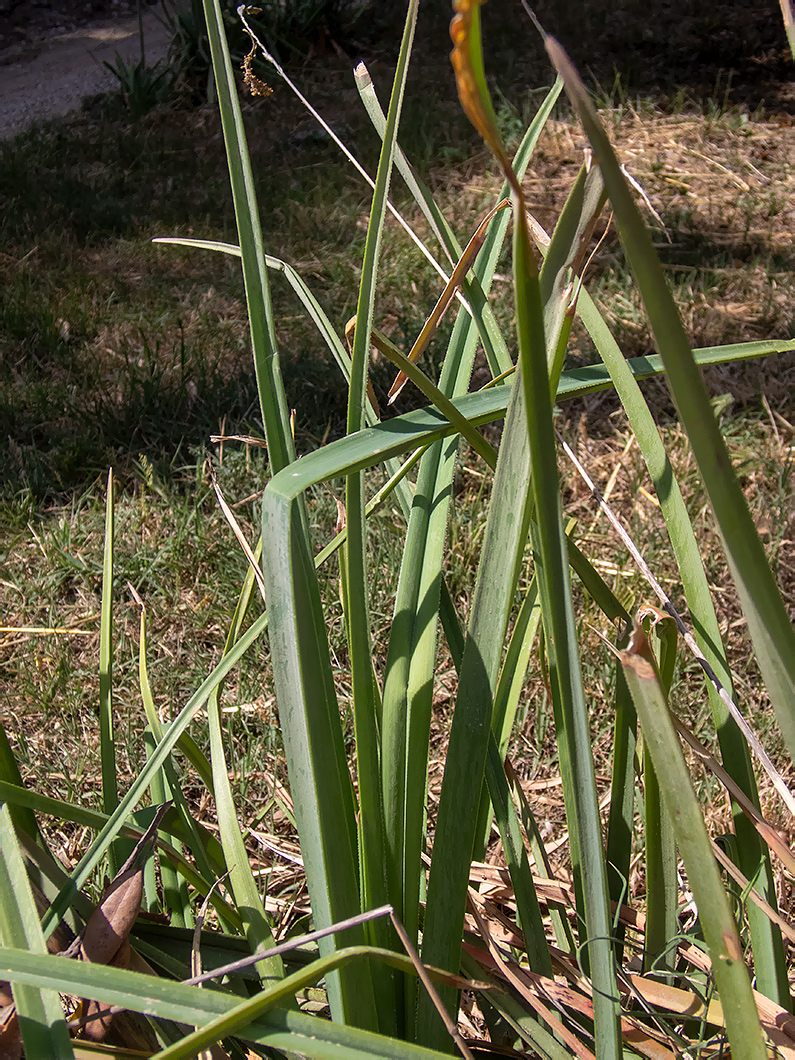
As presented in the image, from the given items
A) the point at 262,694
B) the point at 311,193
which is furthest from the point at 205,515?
the point at 311,193

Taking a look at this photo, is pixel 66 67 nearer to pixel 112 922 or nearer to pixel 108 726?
pixel 108 726

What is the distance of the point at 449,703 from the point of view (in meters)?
1.29

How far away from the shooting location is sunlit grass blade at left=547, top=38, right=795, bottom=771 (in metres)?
0.27

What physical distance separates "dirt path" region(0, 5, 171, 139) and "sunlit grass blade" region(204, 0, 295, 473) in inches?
152

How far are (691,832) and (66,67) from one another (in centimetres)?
525

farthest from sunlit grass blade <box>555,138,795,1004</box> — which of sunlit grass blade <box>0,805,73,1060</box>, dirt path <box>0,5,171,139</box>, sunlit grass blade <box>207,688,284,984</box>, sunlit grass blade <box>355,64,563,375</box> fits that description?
dirt path <box>0,5,171,139</box>

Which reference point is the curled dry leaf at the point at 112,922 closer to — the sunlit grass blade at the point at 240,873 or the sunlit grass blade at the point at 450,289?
the sunlit grass blade at the point at 240,873

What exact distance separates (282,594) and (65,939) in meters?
0.30

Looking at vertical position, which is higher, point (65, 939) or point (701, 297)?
point (65, 939)

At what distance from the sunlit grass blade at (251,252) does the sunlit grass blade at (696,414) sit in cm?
27

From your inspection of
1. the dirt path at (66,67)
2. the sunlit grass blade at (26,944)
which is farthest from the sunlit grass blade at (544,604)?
the dirt path at (66,67)

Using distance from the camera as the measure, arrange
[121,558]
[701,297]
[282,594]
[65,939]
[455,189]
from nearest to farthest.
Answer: [282,594] < [65,939] < [121,558] < [701,297] < [455,189]

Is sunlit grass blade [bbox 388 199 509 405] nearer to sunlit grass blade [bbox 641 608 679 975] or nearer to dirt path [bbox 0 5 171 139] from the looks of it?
sunlit grass blade [bbox 641 608 679 975]

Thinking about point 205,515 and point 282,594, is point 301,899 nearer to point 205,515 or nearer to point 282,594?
point 282,594
